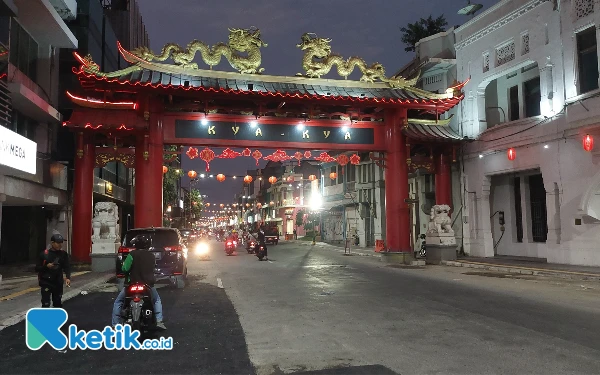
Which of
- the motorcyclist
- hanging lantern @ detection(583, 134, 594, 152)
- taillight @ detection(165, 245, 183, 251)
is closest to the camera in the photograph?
the motorcyclist

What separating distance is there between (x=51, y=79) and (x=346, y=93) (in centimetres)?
1366

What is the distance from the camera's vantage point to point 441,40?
86.9 ft

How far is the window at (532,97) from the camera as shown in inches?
840

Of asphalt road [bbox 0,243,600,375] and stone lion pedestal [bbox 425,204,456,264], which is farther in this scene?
stone lion pedestal [bbox 425,204,456,264]

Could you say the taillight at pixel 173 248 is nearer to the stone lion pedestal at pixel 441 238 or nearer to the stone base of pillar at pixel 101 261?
the stone base of pillar at pixel 101 261

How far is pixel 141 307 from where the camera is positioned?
7203 mm

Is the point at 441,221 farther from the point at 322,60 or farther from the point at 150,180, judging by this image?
the point at 150,180

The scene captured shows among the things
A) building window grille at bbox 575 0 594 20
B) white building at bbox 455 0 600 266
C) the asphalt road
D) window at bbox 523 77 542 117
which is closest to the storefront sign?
the asphalt road

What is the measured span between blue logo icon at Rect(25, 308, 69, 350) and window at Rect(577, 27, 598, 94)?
732 inches

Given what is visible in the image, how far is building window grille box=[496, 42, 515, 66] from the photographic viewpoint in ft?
70.0

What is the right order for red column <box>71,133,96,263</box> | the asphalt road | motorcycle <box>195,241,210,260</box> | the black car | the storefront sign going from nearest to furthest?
1. the asphalt road
2. the storefront sign
3. the black car
4. red column <box>71,133,96,263</box>
5. motorcycle <box>195,241,210,260</box>

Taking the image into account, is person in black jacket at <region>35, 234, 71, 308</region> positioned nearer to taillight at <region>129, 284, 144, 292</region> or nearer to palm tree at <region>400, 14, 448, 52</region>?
taillight at <region>129, 284, 144, 292</region>

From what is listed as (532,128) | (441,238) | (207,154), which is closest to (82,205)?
(207,154)

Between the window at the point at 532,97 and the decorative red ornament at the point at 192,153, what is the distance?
50.4 ft
